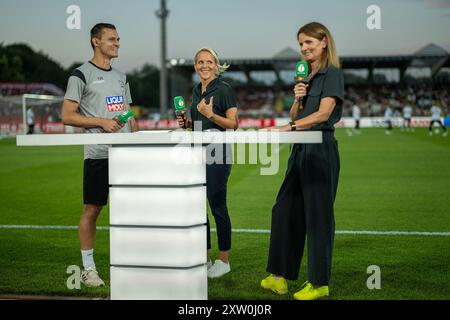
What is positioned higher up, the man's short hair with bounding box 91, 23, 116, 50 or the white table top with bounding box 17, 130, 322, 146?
the man's short hair with bounding box 91, 23, 116, 50

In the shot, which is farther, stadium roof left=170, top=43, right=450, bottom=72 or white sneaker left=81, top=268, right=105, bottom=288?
stadium roof left=170, top=43, right=450, bottom=72

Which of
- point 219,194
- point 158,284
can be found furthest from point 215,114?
Result: point 158,284

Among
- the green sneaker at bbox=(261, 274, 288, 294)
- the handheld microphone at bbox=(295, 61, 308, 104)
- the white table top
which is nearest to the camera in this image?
the white table top

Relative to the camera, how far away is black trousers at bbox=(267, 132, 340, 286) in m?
4.46

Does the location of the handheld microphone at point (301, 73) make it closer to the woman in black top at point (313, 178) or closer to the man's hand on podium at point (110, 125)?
the woman in black top at point (313, 178)

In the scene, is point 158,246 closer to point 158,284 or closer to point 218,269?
point 158,284

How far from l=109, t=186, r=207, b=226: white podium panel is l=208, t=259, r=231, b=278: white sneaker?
166cm

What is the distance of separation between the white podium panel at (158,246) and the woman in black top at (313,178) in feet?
3.37

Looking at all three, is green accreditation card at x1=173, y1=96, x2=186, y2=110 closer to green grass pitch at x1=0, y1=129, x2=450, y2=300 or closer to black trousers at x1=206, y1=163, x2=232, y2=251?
black trousers at x1=206, y1=163, x2=232, y2=251

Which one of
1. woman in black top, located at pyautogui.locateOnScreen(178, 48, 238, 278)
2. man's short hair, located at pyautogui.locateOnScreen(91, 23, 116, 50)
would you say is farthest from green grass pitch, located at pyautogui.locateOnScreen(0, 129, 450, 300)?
man's short hair, located at pyautogui.locateOnScreen(91, 23, 116, 50)

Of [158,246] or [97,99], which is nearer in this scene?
[158,246]

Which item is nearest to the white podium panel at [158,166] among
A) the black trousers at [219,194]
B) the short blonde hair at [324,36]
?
the short blonde hair at [324,36]

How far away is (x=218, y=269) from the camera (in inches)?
215

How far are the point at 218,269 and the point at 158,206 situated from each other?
185 centimetres
